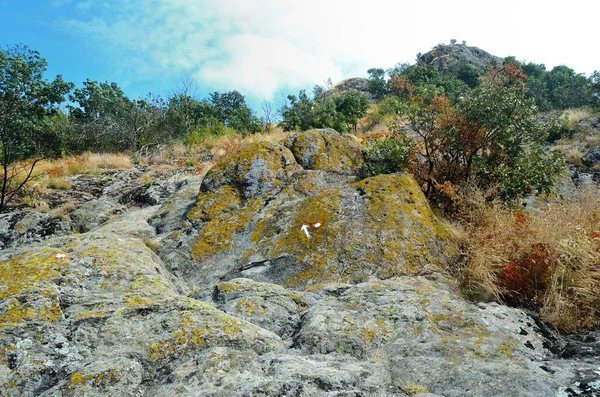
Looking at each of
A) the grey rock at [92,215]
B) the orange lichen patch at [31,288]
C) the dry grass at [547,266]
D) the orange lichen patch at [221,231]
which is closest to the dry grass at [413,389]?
the dry grass at [547,266]

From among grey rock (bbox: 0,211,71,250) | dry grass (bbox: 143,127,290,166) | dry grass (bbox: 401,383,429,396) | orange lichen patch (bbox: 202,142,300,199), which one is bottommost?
dry grass (bbox: 401,383,429,396)

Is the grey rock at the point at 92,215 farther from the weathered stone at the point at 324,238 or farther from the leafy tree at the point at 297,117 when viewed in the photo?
the leafy tree at the point at 297,117

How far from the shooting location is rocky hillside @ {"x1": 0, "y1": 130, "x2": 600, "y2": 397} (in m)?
2.04

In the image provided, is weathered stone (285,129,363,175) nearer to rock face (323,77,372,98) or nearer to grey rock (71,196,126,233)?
grey rock (71,196,126,233)

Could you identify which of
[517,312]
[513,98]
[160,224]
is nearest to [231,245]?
[160,224]

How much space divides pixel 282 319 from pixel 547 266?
2766mm

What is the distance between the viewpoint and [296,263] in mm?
4609

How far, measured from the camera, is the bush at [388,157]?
7371 mm

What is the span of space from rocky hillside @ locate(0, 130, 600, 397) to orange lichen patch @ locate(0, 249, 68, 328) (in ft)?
0.04

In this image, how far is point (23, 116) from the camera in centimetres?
1467

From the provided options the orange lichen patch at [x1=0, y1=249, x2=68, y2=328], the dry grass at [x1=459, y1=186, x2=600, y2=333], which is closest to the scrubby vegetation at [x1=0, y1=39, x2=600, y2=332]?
the dry grass at [x1=459, y1=186, x2=600, y2=333]

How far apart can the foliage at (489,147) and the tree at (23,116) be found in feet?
34.1

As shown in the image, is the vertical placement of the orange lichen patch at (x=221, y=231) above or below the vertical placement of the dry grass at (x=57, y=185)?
below

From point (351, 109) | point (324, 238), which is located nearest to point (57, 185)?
point (324, 238)
